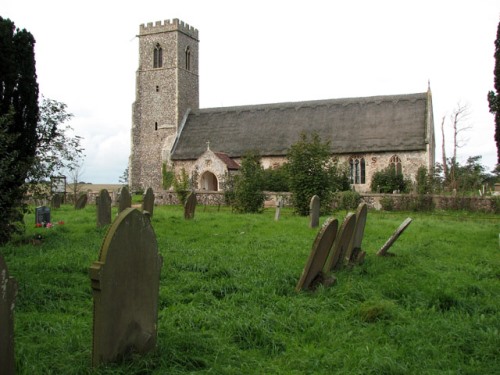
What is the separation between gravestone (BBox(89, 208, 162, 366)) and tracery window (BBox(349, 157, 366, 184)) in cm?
3104

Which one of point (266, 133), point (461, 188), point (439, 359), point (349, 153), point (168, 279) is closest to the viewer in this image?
point (439, 359)

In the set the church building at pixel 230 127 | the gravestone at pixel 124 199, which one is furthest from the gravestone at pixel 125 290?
the church building at pixel 230 127

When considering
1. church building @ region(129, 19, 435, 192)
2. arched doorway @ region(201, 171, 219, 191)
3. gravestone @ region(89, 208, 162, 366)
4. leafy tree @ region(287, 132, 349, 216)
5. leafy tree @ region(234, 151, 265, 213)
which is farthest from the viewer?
arched doorway @ region(201, 171, 219, 191)

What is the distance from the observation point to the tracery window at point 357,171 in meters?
34.3

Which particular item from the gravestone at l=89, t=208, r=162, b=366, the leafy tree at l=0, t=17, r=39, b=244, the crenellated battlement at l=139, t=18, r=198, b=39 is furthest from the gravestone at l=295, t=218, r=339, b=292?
the crenellated battlement at l=139, t=18, r=198, b=39

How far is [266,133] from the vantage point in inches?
1483

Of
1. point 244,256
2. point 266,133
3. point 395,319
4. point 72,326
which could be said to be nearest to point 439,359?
point 395,319

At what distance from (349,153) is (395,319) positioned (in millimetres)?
29984

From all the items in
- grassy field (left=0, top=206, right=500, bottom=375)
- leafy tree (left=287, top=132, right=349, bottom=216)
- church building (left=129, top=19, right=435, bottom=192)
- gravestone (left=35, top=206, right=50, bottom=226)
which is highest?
church building (left=129, top=19, right=435, bottom=192)

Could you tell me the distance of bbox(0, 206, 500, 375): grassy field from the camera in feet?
12.8

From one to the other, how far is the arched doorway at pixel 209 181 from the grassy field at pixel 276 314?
26.8 meters

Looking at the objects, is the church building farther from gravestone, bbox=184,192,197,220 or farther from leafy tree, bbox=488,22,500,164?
leafy tree, bbox=488,22,500,164

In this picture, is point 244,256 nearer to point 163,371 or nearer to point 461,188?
point 163,371

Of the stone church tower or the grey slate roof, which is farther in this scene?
the stone church tower
